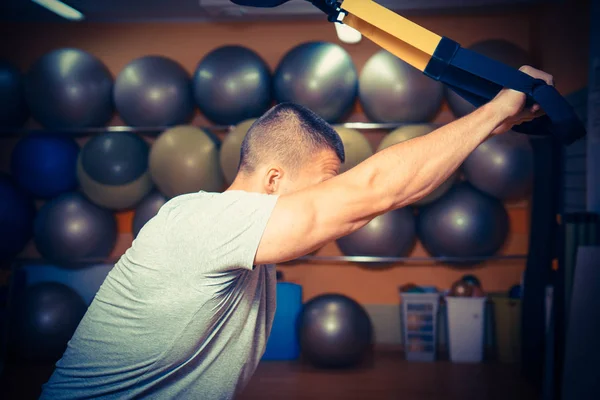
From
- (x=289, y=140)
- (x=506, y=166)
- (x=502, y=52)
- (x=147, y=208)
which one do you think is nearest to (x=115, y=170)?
(x=147, y=208)

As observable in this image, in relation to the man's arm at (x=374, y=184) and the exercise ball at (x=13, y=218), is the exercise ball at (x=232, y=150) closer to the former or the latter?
the exercise ball at (x=13, y=218)

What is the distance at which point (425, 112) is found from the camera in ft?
12.5

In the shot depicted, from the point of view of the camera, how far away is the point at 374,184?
94cm

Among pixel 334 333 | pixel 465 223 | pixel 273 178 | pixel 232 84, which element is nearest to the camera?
pixel 273 178

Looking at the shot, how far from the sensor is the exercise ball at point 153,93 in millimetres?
3854

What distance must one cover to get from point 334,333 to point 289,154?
8.23 feet

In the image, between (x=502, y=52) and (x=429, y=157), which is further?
(x=502, y=52)

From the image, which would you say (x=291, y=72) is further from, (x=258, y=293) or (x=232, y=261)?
(x=232, y=261)

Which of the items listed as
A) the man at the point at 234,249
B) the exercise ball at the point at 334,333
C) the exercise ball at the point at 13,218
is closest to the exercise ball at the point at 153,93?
the exercise ball at the point at 13,218

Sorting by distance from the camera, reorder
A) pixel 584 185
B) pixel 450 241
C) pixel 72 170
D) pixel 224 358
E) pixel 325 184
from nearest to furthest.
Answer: pixel 325 184 → pixel 224 358 → pixel 584 185 → pixel 450 241 → pixel 72 170

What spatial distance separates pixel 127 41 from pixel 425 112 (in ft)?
8.19

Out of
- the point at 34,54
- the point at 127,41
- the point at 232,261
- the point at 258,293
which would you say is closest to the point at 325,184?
the point at 232,261

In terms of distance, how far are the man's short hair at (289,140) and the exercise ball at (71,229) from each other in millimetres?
2987

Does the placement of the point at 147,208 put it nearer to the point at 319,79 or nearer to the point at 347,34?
the point at 319,79
